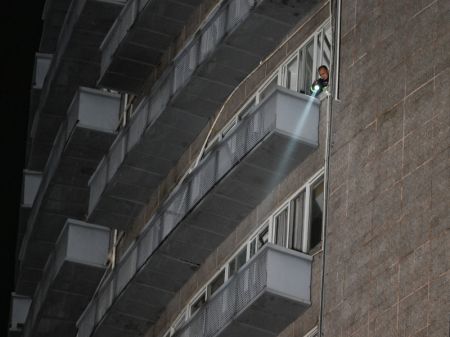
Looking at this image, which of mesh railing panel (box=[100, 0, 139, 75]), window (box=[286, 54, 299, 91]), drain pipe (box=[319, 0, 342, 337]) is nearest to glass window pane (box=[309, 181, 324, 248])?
drain pipe (box=[319, 0, 342, 337])

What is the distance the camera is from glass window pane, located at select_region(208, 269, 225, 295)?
128ft

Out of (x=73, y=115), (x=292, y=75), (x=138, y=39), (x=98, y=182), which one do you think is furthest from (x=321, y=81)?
(x=73, y=115)

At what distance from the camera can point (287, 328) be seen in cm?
3397

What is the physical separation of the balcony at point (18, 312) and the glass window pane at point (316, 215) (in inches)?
1032

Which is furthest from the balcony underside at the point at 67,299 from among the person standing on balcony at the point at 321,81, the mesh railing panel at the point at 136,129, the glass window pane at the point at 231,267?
the person standing on balcony at the point at 321,81

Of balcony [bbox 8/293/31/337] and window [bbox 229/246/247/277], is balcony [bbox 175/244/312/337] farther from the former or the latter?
balcony [bbox 8/293/31/337]

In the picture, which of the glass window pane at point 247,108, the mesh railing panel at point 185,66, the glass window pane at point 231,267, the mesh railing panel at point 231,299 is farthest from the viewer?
the mesh railing panel at point 185,66

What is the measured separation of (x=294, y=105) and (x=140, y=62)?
1375cm

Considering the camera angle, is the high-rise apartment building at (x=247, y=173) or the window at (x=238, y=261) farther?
the window at (x=238, y=261)

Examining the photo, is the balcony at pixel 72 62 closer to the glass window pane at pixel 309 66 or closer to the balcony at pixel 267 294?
the glass window pane at pixel 309 66

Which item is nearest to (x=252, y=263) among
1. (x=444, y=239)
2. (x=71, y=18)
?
(x=444, y=239)

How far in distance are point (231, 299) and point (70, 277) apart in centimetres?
1426

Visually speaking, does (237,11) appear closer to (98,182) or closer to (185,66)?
(185,66)

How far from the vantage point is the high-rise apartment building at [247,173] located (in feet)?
98.3
